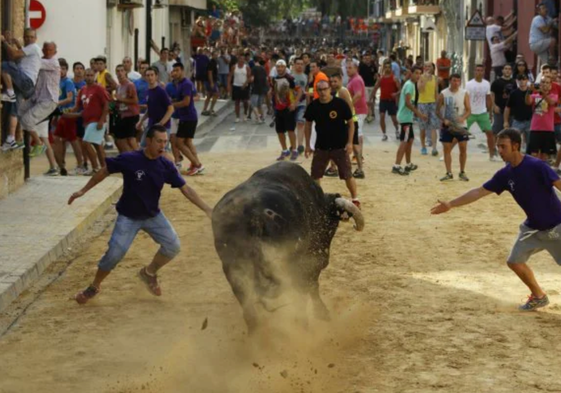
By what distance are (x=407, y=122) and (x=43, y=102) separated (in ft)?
18.8

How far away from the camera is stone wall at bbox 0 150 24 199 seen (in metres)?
16.1

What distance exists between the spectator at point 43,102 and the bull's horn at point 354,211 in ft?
28.5

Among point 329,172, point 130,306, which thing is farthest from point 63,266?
point 329,172

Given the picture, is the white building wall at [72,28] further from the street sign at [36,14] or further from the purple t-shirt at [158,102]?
the purple t-shirt at [158,102]

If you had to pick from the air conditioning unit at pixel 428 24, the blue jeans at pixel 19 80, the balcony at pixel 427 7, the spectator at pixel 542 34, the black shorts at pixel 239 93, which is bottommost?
the black shorts at pixel 239 93

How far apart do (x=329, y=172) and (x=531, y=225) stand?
947 centimetres

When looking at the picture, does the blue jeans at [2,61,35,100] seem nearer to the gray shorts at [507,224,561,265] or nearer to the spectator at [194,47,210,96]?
the gray shorts at [507,224,561,265]

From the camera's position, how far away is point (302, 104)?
22.4 meters

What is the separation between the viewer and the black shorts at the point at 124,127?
1875cm

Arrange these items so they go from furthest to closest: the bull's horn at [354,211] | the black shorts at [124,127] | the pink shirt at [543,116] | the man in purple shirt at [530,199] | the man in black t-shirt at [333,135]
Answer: the pink shirt at [543,116], the black shorts at [124,127], the man in black t-shirt at [333,135], the man in purple shirt at [530,199], the bull's horn at [354,211]

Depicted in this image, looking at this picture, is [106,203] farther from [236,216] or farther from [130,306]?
[236,216]

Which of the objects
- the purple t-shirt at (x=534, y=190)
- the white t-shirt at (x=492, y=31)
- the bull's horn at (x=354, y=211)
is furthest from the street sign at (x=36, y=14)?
the white t-shirt at (x=492, y=31)

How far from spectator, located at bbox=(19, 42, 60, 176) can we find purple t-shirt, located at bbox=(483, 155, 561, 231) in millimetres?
9048

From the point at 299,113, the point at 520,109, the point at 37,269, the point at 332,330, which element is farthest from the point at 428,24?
the point at 332,330
